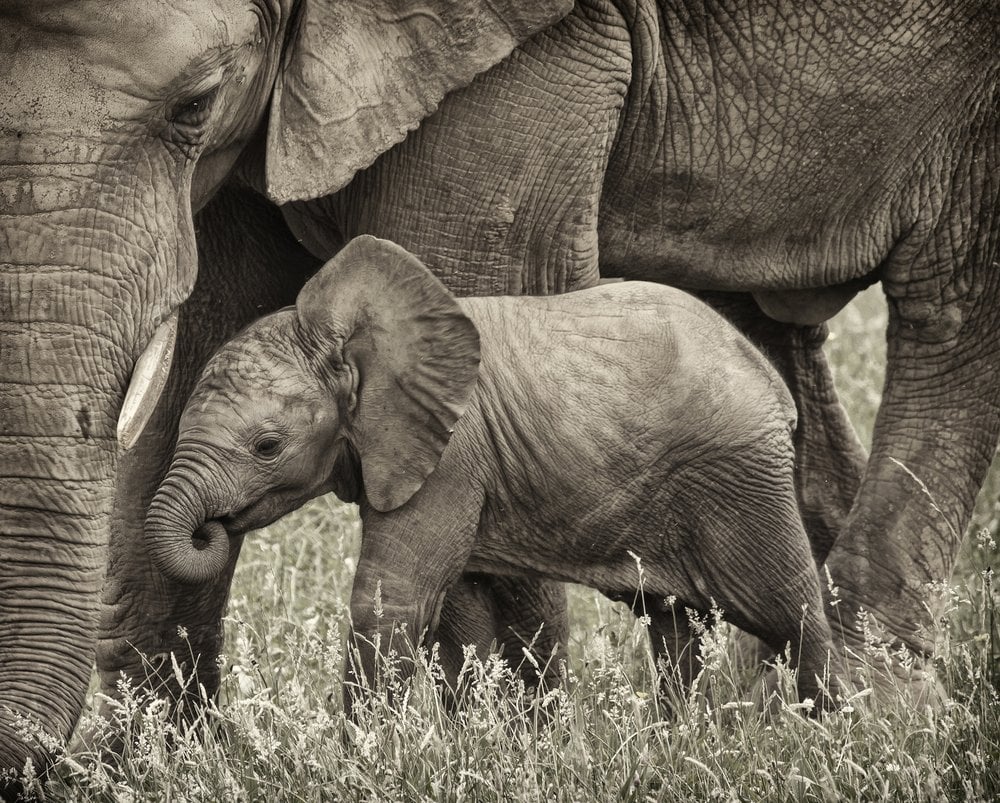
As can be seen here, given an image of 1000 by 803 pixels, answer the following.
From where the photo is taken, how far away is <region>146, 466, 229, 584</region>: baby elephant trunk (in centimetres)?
439

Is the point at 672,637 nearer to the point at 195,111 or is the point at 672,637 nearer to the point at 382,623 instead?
the point at 382,623

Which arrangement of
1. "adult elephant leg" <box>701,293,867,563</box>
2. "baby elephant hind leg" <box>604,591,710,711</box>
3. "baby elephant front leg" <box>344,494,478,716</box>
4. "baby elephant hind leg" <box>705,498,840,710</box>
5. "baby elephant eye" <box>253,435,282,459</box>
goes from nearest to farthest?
"baby elephant eye" <box>253,435,282,459</box>
"baby elephant front leg" <box>344,494,478,716</box>
"baby elephant hind leg" <box>705,498,840,710</box>
"baby elephant hind leg" <box>604,591,710,711</box>
"adult elephant leg" <box>701,293,867,563</box>

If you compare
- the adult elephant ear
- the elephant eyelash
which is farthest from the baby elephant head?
the adult elephant ear

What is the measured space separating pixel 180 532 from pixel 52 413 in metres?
0.42

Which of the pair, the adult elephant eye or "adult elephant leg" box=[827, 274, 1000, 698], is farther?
"adult elephant leg" box=[827, 274, 1000, 698]

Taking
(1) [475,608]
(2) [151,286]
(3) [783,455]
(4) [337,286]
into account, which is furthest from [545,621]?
(2) [151,286]

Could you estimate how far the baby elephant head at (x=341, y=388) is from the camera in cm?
452

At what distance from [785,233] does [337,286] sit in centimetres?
169

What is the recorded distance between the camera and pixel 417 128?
4.82 metres

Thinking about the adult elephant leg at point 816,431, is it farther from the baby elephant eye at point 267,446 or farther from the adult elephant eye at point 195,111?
the adult elephant eye at point 195,111

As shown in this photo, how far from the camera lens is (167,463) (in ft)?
18.0

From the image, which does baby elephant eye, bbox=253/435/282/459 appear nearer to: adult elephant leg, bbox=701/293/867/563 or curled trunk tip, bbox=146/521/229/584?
curled trunk tip, bbox=146/521/229/584

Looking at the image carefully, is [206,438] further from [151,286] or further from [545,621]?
[545,621]

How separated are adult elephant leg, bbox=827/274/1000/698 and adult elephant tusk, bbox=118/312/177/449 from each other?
2.41 m
